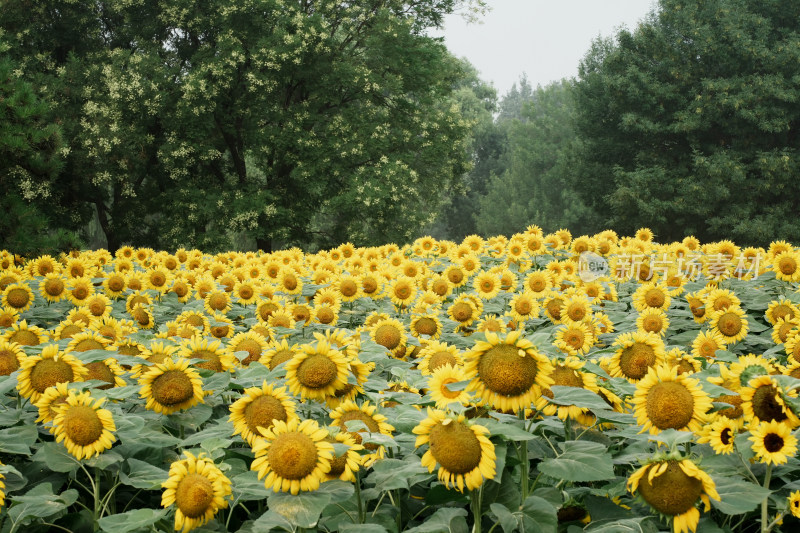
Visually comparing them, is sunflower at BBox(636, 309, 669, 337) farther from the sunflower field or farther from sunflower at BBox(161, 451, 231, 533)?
sunflower at BBox(161, 451, 231, 533)

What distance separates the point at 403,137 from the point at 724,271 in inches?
635

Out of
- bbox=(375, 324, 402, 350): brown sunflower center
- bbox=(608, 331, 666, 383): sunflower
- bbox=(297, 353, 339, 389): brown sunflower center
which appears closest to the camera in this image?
bbox=(297, 353, 339, 389): brown sunflower center

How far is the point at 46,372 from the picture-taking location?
7.68 feet

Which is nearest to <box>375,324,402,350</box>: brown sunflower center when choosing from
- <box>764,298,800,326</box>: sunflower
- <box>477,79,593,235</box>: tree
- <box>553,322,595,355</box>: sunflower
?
<box>553,322,595,355</box>: sunflower

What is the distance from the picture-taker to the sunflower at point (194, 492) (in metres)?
1.73

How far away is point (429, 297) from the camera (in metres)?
4.64

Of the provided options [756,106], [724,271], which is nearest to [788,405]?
[724,271]

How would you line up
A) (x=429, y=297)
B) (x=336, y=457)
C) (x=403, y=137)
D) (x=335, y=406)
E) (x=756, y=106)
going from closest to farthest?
(x=336, y=457) → (x=335, y=406) → (x=429, y=297) → (x=403, y=137) → (x=756, y=106)

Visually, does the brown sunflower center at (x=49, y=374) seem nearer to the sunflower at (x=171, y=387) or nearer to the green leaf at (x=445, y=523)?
the sunflower at (x=171, y=387)

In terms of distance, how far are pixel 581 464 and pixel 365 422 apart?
0.69 m

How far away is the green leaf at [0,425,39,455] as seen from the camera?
201 centimetres

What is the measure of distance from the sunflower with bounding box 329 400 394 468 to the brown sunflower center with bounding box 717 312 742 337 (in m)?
2.72

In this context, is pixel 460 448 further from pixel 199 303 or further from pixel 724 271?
pixel 724 271

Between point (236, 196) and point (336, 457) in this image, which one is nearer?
point (336, 457)
